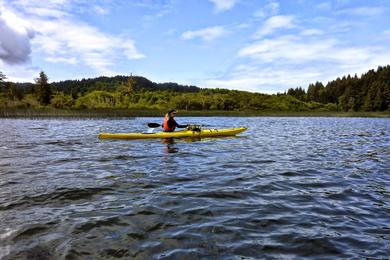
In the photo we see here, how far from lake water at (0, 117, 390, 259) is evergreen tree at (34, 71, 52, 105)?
82.0 metres

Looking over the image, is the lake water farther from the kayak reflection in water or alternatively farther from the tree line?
the tree line

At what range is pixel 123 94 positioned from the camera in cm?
12162

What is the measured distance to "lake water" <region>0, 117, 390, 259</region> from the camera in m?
5.39

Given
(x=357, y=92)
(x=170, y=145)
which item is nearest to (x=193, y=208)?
(x=170, y=145)

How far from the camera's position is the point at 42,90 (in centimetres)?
8894

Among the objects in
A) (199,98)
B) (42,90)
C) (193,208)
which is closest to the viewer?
(193,208)

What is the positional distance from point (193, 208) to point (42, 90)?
9118 cm

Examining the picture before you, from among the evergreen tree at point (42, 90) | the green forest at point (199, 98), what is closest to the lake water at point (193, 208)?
the green forest at point (199, 98)

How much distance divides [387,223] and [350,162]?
25.2 ft

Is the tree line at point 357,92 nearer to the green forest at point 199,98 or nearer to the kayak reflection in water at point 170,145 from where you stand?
the green forest at point 199,98

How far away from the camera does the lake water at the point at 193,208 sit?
539cm

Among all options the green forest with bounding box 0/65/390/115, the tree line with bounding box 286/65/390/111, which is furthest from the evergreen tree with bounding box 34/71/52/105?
the tree line with bounding box 286/65/390/111

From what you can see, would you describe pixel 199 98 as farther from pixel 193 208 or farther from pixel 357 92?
pixel 193 208

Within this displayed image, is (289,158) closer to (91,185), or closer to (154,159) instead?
(154,159)
